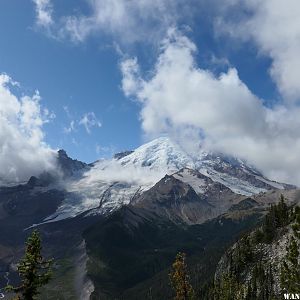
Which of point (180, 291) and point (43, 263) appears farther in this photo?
point (180, 291)

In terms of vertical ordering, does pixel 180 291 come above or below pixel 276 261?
below

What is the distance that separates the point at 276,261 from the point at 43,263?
15490cm

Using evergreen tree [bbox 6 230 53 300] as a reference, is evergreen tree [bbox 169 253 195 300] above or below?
above

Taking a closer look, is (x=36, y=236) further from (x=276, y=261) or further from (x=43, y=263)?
(x=276, y=261)

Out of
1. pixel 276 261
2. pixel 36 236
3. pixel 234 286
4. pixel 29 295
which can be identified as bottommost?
pixel 29 295

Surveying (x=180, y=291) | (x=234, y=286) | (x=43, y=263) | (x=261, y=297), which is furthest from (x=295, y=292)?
(x=261, y=297)

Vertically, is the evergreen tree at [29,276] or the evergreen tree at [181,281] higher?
the evergreen tree at [181,281]

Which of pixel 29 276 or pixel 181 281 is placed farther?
pixel 181 281

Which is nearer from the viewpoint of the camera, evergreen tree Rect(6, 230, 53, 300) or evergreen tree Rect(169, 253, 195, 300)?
evergreen tree Rect(6, 230, 53, 300)

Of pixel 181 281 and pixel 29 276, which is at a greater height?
pixel 181 281

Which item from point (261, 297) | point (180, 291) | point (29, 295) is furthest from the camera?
point (261, 297)

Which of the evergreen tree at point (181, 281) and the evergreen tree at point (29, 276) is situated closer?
the evergreen tree at point (29, 276)

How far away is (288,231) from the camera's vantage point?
646ft

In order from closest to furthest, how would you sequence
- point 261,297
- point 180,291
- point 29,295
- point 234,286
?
point 29,295 → point 180,291 → point 234,286 → point 261,297
